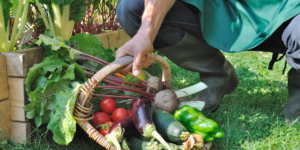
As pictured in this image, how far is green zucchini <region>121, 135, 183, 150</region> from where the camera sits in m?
1.15

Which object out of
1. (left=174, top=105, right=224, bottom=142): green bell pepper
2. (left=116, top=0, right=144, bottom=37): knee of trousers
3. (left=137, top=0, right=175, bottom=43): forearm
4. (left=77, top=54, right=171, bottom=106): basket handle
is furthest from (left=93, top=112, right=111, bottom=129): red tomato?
(left=116, top=0, right=144, bottom=37): knee of trousers

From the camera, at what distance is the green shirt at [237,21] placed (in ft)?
5.10

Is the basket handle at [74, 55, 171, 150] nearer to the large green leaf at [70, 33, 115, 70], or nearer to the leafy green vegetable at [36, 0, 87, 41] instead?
the large green leaf at [70, 33, 115, 70]

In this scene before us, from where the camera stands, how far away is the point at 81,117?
1291 mm

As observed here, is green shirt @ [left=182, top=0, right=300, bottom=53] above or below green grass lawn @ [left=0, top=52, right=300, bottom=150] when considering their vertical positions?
above

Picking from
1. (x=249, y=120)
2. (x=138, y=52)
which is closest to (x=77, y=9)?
(x=138, y=52)

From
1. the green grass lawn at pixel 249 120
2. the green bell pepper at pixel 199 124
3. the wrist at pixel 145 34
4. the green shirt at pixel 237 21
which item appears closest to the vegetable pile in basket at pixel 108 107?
the green bell pepper at pixel 199 124

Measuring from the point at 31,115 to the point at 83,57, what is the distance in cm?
50

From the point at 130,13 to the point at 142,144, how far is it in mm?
947

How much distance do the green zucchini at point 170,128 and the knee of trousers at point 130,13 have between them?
71 centimetres

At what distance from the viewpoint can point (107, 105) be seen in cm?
157

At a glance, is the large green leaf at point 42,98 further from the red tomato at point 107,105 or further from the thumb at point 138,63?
the thumb at point 138,63

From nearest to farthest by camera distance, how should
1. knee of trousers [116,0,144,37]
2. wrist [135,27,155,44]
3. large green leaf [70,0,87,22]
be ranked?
wrist [135,27,155,44] → knee of trousers [116,0,144,37] → large green leaf [70,0,87,22]

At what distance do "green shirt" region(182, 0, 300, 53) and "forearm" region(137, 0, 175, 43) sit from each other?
0.23 meters
